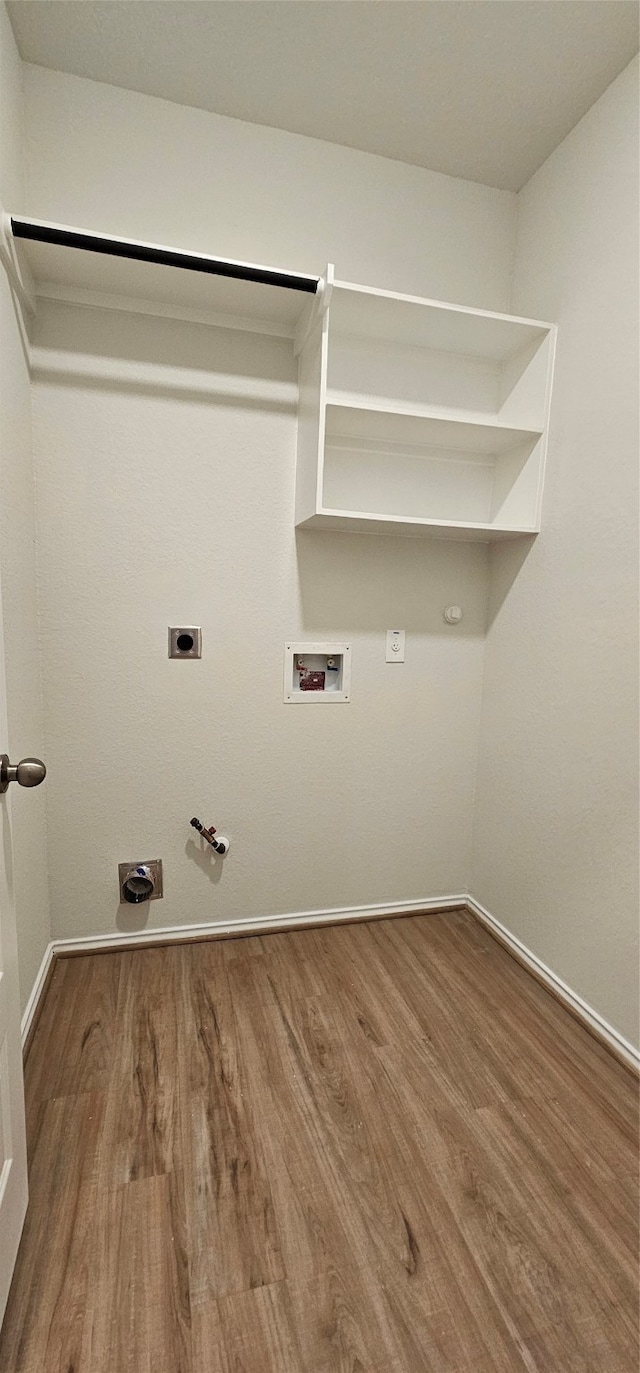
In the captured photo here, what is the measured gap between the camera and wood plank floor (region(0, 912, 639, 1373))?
3.11ft

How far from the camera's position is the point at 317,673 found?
Answer: 2062mm

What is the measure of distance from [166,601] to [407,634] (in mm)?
896

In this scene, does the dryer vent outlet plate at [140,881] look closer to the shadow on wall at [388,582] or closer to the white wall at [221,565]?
the white wall at [221,565]

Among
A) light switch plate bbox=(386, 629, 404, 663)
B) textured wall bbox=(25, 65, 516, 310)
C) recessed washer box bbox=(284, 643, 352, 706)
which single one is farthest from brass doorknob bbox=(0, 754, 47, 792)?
textured wall bbox=(25, 65, 516, 310)

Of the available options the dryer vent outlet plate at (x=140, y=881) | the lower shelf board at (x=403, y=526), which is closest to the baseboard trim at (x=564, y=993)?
the dryer vent outlet plate at (x=140, y=881)

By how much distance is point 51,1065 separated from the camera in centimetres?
148

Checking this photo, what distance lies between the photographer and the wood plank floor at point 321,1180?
0.95 metres

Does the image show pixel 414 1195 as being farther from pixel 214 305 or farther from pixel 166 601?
pixel 214 305

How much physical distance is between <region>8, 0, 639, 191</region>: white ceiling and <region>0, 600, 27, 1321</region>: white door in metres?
1.68

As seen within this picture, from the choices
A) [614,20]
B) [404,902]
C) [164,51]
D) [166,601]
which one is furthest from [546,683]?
[164,51]

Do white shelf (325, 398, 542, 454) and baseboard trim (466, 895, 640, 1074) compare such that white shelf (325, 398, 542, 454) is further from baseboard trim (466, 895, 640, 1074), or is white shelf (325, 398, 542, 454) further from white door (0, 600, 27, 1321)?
baseboard trim (466, 895, 640, 1074)

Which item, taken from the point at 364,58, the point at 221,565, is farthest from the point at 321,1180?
the point at 364,58

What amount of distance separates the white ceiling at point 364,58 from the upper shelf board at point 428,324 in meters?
0.48

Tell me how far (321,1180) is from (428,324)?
92.8 inches
